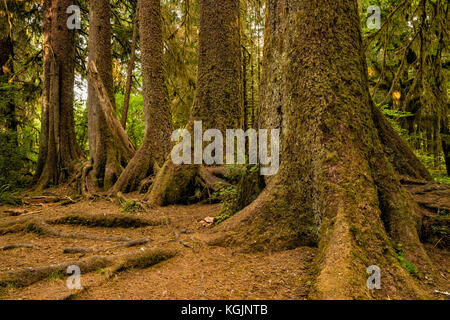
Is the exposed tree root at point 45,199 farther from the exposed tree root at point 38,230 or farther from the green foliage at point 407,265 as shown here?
the green foliage at point 407,265

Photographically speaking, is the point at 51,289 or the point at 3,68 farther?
the point at 3,68

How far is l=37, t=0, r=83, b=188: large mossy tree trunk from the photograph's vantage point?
8883 mm

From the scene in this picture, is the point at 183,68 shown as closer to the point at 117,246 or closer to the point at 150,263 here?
the point at 117,246

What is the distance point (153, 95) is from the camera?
23.8ft

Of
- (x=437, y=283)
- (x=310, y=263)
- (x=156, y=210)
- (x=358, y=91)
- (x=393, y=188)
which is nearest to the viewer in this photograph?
(x=437, y=283)

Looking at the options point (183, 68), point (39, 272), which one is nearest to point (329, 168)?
point (39, 272)

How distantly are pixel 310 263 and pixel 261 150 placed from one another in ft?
5.19

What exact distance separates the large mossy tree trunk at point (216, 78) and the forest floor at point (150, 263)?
1434 millimetres

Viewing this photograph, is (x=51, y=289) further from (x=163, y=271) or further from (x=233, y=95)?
(x=233, y=95)

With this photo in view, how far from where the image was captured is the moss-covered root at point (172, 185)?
18.4 feet

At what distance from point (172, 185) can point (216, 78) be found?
2.66 meters

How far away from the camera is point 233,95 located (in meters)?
6.28

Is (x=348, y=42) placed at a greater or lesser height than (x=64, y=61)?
lesser

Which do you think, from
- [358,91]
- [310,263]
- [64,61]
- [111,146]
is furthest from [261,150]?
[64,61]
